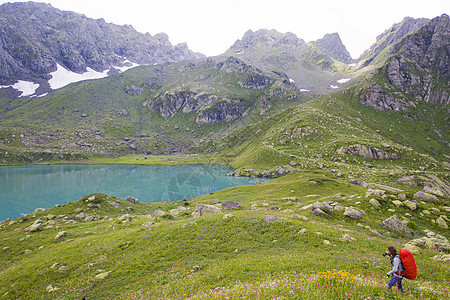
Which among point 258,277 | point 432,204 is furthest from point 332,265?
point 432,204

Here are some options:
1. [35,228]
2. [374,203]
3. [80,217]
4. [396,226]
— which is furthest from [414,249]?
[80,217]

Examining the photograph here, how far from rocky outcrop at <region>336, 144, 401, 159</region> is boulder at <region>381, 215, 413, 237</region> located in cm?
12638

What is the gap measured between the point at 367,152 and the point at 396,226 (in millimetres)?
130765

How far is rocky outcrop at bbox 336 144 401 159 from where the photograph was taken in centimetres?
12800

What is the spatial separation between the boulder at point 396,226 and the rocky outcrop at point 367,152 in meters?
126

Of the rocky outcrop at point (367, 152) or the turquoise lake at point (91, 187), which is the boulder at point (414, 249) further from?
the rocky outcrop at point (367, 152)

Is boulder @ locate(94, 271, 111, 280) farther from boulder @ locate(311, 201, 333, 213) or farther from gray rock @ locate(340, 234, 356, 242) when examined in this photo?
boulder @ locate(311, 201, 333, 213)

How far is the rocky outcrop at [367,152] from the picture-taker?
420 feet

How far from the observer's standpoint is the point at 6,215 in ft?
229

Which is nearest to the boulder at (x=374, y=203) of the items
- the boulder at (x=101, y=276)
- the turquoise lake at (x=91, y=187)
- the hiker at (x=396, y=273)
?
the hiker at (x=396, y=273)

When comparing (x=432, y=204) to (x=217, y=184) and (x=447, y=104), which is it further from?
(x=447, y=104)

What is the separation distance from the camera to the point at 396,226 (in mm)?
24797

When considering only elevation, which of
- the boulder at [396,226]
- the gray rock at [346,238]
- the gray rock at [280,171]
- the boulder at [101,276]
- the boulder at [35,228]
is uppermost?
the gray rock at [346,238]

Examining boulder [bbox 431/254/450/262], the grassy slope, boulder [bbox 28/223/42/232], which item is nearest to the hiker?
the grassy slope
